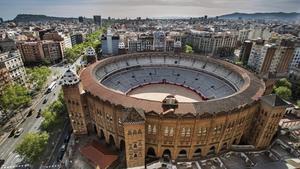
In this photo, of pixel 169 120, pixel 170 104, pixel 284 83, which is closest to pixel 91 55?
pixel 170 104

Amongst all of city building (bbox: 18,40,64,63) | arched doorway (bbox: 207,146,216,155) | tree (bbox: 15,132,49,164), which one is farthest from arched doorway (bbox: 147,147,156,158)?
city building (bbox: 18,40,64,63)

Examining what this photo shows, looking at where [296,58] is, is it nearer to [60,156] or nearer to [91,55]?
[91,55]

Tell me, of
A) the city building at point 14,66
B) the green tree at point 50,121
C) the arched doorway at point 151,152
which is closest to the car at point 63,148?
the green tree at point 50,121

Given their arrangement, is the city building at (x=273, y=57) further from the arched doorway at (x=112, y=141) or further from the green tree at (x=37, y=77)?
the green tree at (x=37, y=77)

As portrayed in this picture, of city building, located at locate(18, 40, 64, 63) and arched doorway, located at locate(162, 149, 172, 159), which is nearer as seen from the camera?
arched doorway, located at locate(162, 149, 172, 159)

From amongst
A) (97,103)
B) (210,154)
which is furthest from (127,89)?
(210,154)

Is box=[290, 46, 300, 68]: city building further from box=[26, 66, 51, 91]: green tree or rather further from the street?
box=[26, 66, 51, 91]: green tree

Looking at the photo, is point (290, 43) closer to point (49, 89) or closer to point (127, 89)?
point (127, 89)
